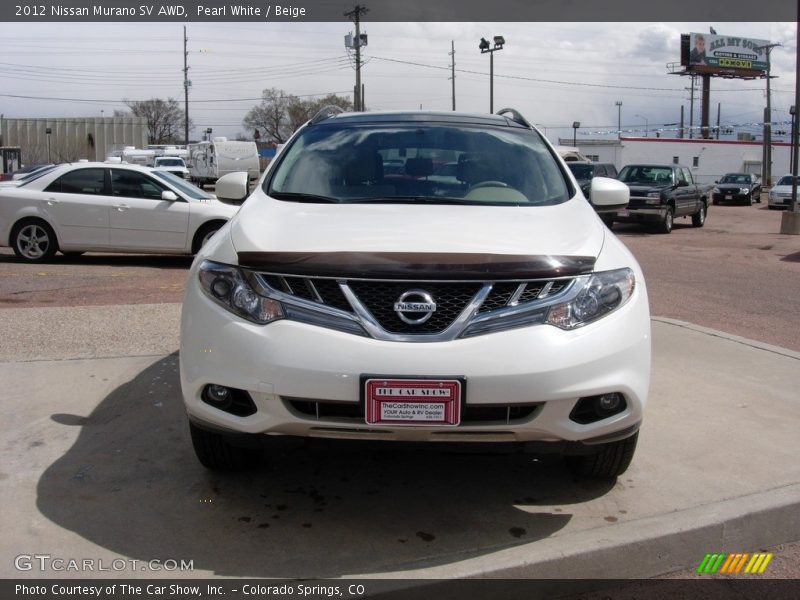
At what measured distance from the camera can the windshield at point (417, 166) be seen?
4.27 metres

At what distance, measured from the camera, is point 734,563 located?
11.3 feet

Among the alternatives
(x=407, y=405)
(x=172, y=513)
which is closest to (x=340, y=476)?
(x=172, y=513)

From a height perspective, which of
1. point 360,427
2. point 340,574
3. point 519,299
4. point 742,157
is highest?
point 742,157

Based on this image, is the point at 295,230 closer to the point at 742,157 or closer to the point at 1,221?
→ the point at 1,221

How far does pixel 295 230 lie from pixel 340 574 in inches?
55.2

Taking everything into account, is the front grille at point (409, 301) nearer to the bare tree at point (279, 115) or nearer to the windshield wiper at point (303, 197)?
the windshield wiper at point (303, 197)

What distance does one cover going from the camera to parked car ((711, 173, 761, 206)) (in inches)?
1474

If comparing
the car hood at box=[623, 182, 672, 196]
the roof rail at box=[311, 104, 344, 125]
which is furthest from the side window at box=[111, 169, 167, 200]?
the car hood at box=[623, 182, 672, 196]

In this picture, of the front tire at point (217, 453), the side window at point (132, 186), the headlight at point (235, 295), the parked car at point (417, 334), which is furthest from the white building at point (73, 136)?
the parked car at point (417, 334)

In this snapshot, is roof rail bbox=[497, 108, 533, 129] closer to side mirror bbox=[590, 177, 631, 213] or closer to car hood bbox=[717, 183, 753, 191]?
side mirror bbox=[590, 177, 631, 213]

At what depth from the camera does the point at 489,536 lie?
11.2 ft

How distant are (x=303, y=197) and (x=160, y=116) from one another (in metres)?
98.3

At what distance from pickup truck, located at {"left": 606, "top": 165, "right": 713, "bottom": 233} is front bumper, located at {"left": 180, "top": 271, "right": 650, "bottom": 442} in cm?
1769

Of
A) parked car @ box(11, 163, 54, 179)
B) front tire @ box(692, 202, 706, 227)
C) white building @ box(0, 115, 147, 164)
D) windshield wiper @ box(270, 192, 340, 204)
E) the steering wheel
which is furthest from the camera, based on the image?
white building @ box(0, 115, 147, 164)
